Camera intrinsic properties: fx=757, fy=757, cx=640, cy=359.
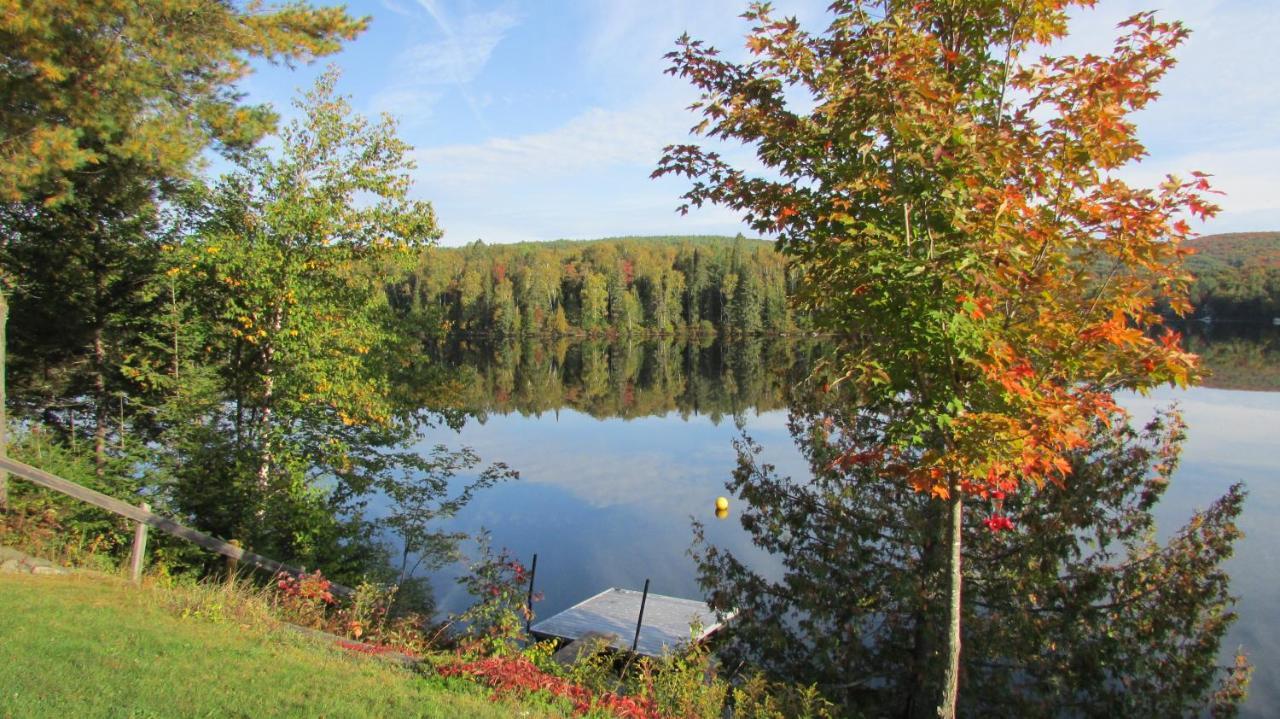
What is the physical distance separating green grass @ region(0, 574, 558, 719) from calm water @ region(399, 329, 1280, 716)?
11.8 ft

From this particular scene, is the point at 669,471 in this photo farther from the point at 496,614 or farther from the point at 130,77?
the point at 130,77

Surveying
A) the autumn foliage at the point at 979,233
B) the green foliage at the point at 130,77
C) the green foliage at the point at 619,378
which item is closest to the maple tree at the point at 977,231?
the autumn foliage at the point at 979,233

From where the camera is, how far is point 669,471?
2394cm

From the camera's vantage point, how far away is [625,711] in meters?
5.60

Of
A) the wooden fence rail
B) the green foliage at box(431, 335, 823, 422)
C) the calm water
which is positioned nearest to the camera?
the wooden fence rail

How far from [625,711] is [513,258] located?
396ft

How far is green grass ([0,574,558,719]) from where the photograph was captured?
472 centimetres

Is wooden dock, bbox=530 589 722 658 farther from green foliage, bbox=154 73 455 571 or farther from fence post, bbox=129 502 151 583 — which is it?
fence post, bbox=129 502 151 583

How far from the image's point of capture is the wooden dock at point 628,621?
11.5 m

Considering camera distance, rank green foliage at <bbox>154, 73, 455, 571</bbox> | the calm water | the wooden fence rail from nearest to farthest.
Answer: the wooden fence rail → green foliage at <bbox>154, 73, 455, 571</bbox> → the calm water

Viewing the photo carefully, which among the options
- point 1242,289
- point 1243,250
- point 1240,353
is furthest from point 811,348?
point 1243,250

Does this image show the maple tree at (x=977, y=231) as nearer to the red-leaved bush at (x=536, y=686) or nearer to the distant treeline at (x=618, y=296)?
the red-leaved bush at (x=536, y=686)

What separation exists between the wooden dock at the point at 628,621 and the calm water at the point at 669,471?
3.37 feet

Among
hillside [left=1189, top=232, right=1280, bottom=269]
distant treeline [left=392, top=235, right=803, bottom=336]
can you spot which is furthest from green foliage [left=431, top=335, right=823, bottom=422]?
hillside [left=1189, top=232, right=1280, bottom=269]
